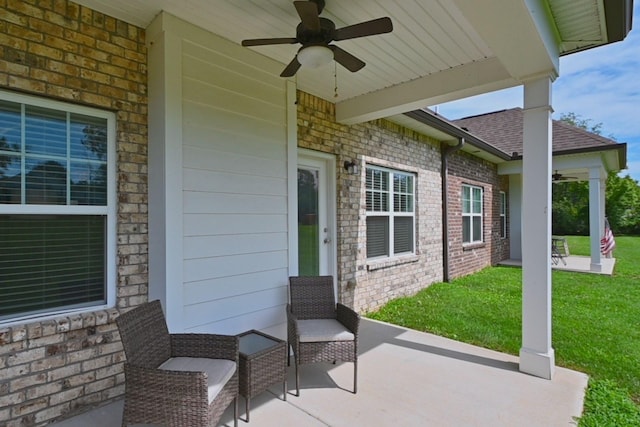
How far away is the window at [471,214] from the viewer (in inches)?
325

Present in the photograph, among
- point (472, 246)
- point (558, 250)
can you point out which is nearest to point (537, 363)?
point (472, 246)

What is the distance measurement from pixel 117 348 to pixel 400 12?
3.47 meters

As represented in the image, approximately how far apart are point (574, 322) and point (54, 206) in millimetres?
6157

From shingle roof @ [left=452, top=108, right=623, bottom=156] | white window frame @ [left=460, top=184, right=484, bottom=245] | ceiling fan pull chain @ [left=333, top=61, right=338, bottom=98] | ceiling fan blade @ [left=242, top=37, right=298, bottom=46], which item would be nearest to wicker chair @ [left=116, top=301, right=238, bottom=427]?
ceiling fan blade @ [left=242, top=37, right=298, bottom=46]

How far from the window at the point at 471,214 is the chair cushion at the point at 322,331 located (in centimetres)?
611

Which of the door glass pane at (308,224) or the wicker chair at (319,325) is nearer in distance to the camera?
the wicker chair at (319,325)

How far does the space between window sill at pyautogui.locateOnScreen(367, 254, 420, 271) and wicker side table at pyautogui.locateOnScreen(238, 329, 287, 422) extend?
2.78 metres

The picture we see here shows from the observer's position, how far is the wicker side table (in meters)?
2.36

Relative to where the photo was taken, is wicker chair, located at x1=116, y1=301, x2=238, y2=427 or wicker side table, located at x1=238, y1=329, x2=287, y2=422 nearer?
wicker chair, located at x1=116, y1=301, x2=238, y2=427

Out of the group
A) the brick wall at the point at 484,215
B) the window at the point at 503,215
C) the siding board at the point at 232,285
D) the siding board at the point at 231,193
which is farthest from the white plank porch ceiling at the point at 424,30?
the window at the point at 503,215

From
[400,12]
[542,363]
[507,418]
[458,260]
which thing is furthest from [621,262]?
[400,12]

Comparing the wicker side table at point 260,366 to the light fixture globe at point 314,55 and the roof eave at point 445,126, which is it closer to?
the light fixture globe at point 314,55

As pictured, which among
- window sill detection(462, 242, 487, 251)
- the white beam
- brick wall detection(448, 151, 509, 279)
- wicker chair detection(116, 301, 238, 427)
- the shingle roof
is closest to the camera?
wicker chair detection(116, 301, 238, 427)

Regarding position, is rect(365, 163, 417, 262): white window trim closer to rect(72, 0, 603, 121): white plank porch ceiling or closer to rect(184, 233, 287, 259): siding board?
rect(72, 0, 603, 121): white plank porch ceiling
